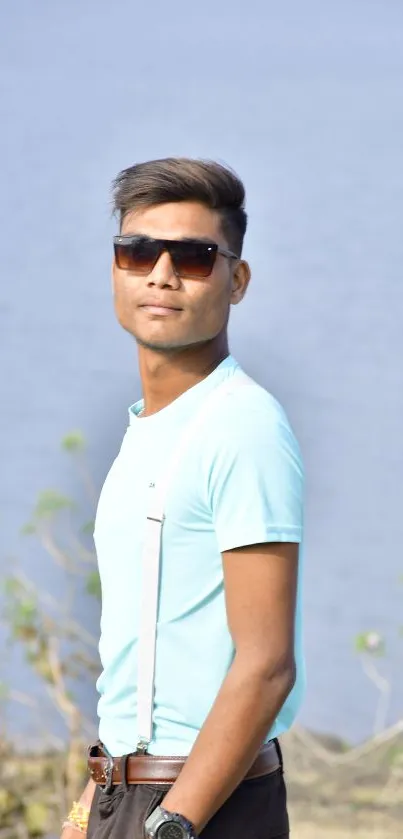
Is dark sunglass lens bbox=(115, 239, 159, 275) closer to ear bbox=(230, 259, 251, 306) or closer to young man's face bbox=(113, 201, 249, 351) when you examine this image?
young man's face bbox=(113, 201, 249, 351)

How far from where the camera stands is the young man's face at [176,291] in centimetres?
199

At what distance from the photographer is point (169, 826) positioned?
5.74 feet

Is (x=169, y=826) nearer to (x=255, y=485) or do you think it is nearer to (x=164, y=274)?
(x=255, y=485)

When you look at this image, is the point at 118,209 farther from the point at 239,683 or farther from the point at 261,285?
the point at 261,285

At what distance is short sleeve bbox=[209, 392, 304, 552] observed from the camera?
178 centimetres

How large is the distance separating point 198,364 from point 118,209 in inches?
10.2

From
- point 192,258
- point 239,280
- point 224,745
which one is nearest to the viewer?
point 224,745

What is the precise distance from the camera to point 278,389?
4.66m

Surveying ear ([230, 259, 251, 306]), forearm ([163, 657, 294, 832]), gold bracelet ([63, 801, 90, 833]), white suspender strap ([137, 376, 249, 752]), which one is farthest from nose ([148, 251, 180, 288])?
gold bracelet ([63, 801, 90, 833])

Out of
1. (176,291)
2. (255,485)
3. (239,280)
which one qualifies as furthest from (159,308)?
(255,485)

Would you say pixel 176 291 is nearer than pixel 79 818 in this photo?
Yes

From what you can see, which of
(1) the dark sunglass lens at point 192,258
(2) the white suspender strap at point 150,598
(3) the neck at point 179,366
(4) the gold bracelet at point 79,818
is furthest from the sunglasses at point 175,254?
(4) the gold bracelet at point 79,818

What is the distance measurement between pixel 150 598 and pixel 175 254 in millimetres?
460

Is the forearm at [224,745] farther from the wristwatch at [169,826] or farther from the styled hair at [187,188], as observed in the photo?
the styled hair at [187,188]
